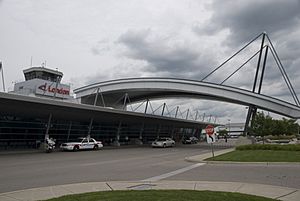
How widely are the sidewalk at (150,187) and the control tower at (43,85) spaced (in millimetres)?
39443

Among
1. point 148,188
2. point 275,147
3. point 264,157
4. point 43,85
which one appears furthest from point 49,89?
point 148,188

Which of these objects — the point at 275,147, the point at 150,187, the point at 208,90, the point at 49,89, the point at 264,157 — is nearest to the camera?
the point at 150,187

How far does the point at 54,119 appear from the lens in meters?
44.0

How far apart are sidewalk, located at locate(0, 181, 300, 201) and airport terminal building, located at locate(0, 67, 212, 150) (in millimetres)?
20937

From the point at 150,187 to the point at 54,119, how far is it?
112ft

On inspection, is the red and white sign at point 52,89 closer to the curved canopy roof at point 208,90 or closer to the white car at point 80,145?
the curved canopy roof at point 208,90

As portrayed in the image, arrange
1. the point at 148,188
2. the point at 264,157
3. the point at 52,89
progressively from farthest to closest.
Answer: the point at 52,89
the point at 264,157
the point at 148,188

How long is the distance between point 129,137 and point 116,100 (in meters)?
12.6

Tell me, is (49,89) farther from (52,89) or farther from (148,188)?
(148,188)

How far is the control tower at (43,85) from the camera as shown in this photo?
5445 centimetres

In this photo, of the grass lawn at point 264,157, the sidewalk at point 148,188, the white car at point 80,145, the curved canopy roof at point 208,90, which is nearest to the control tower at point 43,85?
the curved canopy roof at point 208,90

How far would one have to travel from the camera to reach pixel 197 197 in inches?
362

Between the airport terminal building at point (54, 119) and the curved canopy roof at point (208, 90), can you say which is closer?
the airport terminal building at point (54, 119)

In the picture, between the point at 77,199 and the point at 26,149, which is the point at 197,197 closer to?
the point at 77,199
